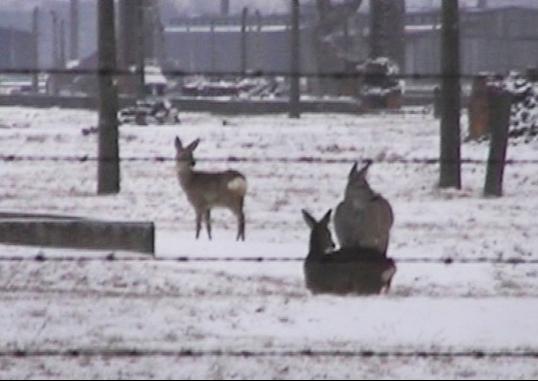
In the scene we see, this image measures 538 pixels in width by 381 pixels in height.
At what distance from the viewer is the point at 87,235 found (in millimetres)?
11891

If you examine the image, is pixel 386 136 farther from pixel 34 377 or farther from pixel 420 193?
pixel 34 377

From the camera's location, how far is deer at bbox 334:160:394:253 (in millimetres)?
11359

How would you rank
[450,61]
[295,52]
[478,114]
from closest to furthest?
1. [450,61]
2. [478,114]
3. [295,52]

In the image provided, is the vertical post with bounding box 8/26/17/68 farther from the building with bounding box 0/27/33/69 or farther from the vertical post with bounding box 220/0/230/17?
the vertical post with bounding box 220/0/230/17

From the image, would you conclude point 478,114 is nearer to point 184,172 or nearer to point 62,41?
point 62,41

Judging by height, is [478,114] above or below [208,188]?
above

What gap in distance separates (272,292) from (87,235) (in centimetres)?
208

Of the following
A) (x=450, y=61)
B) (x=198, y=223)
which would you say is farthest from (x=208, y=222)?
(x=450, y=61)

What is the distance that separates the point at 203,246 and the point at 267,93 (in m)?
27.9

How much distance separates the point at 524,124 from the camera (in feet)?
76.2

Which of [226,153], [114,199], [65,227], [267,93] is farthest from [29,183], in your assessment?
[267,93]

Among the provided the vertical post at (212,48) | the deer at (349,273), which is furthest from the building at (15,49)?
the deer at (349,273)

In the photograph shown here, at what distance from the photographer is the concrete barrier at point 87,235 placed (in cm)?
1183

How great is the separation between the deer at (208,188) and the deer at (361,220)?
3.17m
